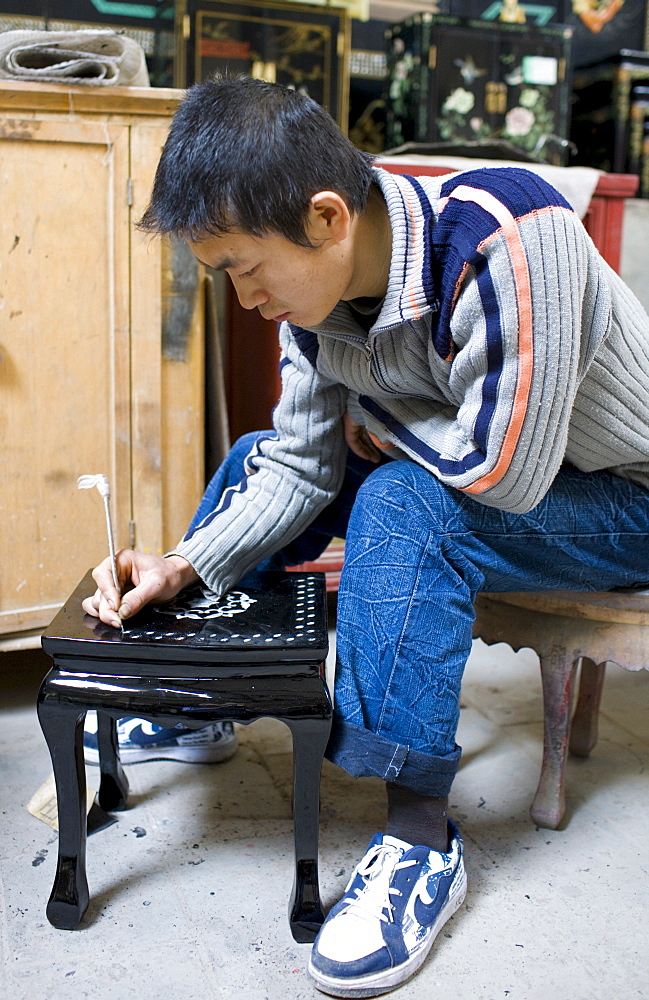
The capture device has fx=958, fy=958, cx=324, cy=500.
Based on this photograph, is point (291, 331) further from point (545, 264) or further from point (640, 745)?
point (640, 745)

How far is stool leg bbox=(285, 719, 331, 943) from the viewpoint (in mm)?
1020

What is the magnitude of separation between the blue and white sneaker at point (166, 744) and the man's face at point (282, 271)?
72cm

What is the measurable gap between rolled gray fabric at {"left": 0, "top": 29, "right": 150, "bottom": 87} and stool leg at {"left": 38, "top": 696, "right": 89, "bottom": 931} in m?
0.99

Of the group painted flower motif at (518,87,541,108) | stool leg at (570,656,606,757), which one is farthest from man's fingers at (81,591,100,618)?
painted flower motif at (518,87,541,108)

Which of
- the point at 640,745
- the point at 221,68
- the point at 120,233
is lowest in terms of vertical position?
the point at 640,745

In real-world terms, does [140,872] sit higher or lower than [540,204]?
lower

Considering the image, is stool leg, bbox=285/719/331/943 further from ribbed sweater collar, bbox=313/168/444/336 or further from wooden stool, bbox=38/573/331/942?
ribbed sweater collar, bbox=313/168/444/336

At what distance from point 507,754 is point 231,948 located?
617 mm

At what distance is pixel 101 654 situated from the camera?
1013 millimetres

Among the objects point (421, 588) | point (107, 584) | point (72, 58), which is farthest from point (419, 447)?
point (72, 58)

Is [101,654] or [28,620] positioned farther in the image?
[28,620]

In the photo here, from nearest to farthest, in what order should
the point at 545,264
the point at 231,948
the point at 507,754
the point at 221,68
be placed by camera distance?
1. the point at 545,264
2. the point at 231,948
3. the point at 507,754
4. the point at 221,68

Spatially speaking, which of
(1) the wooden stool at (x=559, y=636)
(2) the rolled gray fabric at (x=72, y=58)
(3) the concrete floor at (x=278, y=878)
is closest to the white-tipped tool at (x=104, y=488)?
(3) the concrete floor at (x=278, y=878)

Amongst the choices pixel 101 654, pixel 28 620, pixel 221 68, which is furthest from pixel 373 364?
pixel 221 68
